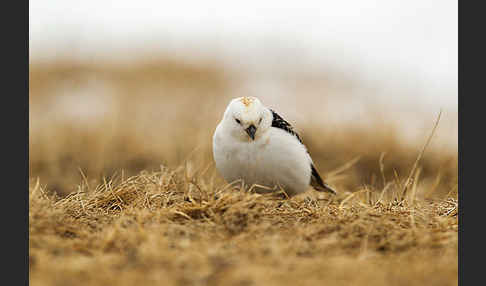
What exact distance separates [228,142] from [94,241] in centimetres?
126

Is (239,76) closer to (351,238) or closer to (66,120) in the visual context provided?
(66,120)

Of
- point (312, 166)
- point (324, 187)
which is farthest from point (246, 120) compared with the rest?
point (324, 187)

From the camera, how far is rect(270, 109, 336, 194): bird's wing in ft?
12.3

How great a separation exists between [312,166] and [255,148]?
0.78 meters

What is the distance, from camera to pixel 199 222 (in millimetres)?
2893

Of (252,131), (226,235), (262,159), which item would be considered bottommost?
(226,235)

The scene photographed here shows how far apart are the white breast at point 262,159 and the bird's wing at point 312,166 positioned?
7cm

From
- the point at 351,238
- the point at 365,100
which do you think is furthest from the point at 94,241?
the point at 365,100

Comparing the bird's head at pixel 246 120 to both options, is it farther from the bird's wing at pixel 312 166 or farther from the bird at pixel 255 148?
the bird's wing at pixel 312 166

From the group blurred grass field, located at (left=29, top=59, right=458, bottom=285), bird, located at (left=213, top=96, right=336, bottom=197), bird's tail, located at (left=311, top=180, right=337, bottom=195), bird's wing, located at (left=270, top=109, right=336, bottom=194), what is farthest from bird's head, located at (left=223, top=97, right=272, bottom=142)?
bird's tail, located at (left=311, top=180, right=337, bottom=195)

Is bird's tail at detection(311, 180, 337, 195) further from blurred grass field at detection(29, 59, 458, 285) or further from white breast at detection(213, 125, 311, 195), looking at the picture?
white breast at detection(213, 125, 311, 195)

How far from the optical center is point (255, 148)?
352 cm

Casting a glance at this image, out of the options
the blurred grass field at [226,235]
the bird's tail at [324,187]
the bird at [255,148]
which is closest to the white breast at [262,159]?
the bird at [255,148]

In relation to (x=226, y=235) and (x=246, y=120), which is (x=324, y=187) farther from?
(x=226, y=235)
